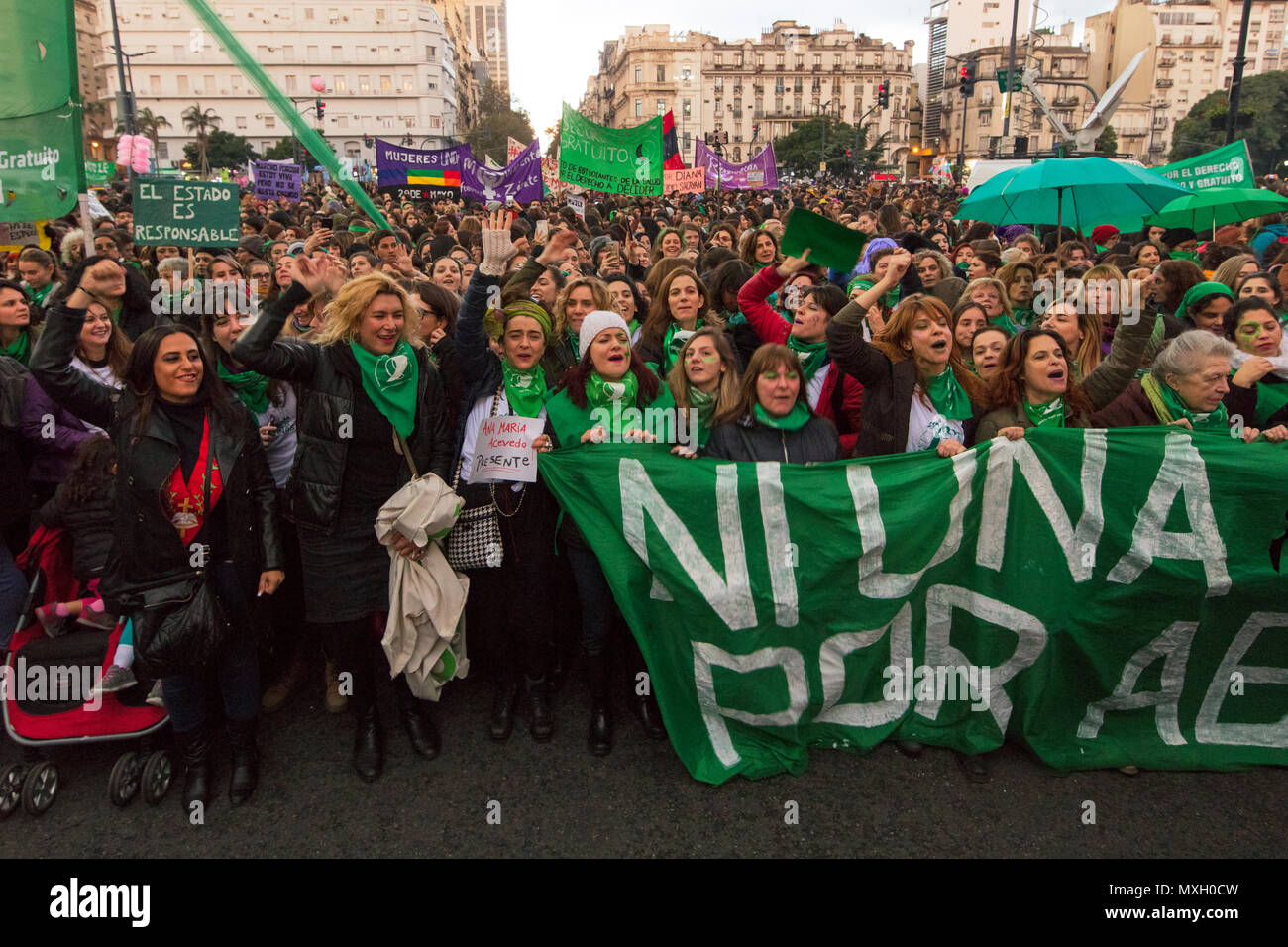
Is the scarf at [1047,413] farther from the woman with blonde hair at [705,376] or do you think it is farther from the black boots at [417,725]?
the black boots at [417,725]

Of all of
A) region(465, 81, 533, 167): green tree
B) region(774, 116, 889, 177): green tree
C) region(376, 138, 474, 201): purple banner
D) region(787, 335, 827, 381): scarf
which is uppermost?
region(465, 81, 533, 167): green tree

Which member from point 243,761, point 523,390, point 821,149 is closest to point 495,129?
point 821,149

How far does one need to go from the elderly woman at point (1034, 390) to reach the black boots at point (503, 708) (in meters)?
2.38

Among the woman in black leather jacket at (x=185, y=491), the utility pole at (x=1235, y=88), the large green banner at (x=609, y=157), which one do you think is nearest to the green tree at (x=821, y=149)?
the utility pole at (x=1235, y=88)

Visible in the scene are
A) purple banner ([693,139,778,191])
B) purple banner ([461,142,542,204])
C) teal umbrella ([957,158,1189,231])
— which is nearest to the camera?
teal umbrella ([957,158,1189,231])

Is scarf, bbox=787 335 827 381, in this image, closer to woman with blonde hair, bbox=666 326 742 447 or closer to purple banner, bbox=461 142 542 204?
woman with blonde hair, bbox=666 326 742 447

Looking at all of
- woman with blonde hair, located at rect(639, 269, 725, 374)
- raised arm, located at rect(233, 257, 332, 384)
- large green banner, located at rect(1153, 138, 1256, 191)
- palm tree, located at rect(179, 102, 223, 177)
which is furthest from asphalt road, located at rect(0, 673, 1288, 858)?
palm tree, located at rect(179, 102, 223, 177)

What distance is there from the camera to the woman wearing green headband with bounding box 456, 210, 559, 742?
3.76 meters

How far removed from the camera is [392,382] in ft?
11.6

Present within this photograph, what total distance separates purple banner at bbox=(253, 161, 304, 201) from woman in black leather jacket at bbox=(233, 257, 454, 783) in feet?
40.6

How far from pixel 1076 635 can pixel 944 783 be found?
80cm

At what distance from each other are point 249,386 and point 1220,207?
9.23 m

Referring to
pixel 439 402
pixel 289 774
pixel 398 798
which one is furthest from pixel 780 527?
pixel 289 774

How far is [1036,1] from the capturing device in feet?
131
